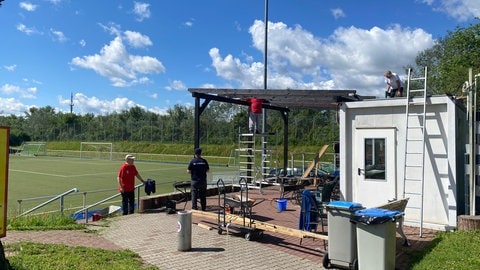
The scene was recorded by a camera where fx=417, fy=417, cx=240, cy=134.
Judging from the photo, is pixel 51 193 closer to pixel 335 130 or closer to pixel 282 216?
pixel 282 216

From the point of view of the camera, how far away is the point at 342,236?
6430 mm

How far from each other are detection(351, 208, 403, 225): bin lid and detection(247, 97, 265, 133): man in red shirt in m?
10.4

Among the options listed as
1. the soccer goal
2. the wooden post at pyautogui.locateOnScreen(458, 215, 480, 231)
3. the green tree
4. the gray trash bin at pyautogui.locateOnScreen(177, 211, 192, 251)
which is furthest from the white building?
the soccer goal

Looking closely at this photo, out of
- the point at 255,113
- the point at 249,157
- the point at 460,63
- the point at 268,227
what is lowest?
the point at 268,227

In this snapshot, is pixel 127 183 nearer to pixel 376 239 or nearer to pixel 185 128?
pixel 376 239

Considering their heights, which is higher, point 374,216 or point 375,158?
point 375,158

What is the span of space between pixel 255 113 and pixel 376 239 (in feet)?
36.7

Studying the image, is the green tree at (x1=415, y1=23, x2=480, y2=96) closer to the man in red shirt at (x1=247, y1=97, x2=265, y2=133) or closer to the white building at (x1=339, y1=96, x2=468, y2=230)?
the man in red shirt at (x1=247, y1=97, x2=265, y2=133)

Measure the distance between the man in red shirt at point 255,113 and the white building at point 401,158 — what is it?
588 cm

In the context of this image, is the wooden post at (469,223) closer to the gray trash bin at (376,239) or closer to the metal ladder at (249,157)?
the gray trash bin at (376,239)

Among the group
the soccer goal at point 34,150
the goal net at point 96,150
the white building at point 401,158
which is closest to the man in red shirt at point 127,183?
the white building at point 401,158

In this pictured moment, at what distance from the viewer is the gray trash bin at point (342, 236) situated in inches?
251

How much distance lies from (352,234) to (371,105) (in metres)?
4.83

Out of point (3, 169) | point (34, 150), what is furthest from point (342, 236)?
point (34, 150)
